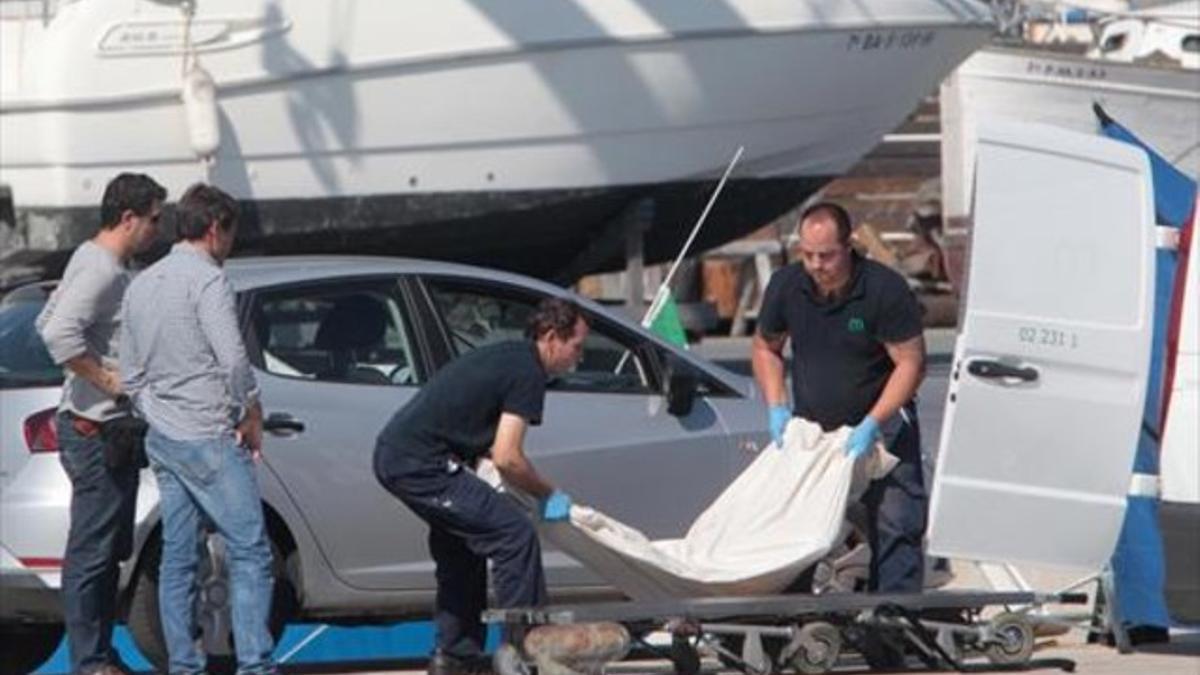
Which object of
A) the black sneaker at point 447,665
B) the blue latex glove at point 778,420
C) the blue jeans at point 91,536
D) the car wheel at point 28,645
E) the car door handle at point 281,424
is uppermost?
the blue latex glove at point 778,420

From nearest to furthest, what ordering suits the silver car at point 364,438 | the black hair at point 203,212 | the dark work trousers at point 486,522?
the black hair at point 203,212
the dark work trousers at point 486,522
the silver car at point 364,438

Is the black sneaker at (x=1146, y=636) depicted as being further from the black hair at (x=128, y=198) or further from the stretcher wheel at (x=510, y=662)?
the black hair at (x=128, y=198)

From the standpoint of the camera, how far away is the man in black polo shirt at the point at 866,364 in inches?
396

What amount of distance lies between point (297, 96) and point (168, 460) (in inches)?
292

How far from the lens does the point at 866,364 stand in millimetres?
10203

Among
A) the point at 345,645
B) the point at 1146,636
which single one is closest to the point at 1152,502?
the point at 1146,636

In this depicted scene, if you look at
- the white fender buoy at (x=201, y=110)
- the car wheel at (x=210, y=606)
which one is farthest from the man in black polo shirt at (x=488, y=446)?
the white fender buoy at (x=201, y=110)

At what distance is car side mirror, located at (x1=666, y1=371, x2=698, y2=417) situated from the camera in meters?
11.4

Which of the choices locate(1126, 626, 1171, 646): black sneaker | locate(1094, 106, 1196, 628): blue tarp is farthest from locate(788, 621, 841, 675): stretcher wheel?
locate(1126, 626, 1171, 646): black sneaker

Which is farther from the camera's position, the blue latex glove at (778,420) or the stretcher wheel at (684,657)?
the blue latex glove at (778,420)

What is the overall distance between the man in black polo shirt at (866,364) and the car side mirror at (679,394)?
1.04 metres

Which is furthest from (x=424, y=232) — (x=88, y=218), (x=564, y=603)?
(x=564, y=603)

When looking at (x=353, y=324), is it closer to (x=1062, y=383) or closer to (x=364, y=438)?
(x=364, y=438)

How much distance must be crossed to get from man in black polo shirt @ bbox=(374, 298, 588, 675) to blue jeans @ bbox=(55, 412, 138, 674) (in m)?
0.88
